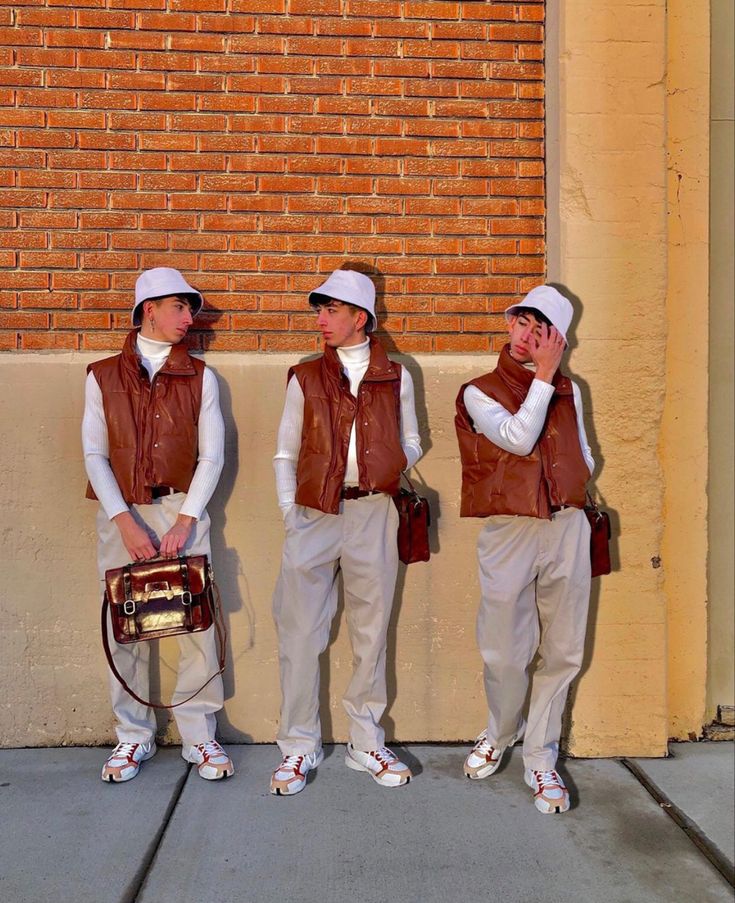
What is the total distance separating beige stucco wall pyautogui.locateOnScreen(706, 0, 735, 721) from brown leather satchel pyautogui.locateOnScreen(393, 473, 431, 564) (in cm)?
172

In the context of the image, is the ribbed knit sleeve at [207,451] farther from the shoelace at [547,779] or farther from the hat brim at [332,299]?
the shoelace at [547,779]

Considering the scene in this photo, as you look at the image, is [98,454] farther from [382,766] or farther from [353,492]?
[382,766]

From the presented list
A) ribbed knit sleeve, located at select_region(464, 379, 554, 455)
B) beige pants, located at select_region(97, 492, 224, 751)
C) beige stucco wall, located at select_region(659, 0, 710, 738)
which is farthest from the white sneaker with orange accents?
ribbed knit sleeve, located at select_region(464, 379, 554, 455)

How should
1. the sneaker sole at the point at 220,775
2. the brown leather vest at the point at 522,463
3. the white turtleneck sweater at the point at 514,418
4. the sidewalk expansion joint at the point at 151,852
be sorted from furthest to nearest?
1. the sneaker sole at the point at 220,775
2. the brown leather vest at the point at 522,463
3. the white turtleneck sweater at the point at 514,418
4. the sidewalk expansion joint at the point at 151,852

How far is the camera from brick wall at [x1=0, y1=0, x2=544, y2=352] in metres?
4.05

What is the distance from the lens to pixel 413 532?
3695 mm

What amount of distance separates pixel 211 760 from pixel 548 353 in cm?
237

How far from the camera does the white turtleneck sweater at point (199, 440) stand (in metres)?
3.58

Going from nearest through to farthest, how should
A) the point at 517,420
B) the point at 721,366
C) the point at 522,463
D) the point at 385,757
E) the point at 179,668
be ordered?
the point at 517,420
the point at 522,463
the point at 385,757
the point at 179,668
the point at 721,366

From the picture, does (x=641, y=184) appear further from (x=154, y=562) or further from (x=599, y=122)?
(x=154, y=562)

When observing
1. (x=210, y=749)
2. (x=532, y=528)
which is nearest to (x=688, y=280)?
(x=532, y=528)

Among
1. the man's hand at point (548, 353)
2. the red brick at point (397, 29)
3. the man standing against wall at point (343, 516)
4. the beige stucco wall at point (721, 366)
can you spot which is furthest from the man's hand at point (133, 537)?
the beige stucco wall at point (721, 366)

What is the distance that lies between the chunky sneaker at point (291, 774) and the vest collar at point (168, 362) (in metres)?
1.81

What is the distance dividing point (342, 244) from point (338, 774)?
2.58 m
